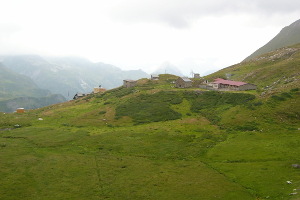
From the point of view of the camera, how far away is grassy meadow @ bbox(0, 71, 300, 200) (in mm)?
37344

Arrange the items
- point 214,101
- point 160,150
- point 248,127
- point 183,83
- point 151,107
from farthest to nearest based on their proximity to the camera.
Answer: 1. point 183,83
2. point 214,101
3. point 151,107
4. point 248,127
5. point 160,150

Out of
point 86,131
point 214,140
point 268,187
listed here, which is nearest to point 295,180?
point 268,187

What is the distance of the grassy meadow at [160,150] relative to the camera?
37344mm

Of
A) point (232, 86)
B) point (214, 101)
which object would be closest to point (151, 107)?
point (214, 101)

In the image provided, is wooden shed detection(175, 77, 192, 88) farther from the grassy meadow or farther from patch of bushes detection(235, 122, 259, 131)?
patch of bushes detection(235, 122, 259, 131)

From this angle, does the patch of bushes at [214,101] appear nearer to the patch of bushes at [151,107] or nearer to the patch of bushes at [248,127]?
the patch of bushes at [151,107]

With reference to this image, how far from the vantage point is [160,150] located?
55406 mm

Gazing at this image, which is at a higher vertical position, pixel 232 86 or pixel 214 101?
pixel 232 86

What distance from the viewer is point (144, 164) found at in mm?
47781

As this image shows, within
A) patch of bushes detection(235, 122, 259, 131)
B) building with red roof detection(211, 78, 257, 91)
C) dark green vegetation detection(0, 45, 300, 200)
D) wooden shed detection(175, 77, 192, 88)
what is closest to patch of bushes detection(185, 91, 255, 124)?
dark green vegetation detection(0, 45, 300, 200)

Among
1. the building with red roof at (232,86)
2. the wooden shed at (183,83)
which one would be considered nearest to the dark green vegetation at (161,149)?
the building with red roof at (232,86)

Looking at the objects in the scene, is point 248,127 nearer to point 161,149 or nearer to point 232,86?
point 161,149

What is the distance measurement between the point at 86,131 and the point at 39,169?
83.0 ft

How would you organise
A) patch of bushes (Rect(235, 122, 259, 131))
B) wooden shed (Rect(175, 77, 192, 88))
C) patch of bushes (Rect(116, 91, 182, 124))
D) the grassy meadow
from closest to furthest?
1. the grassy meadow
2. patch of bushes (Rect(235, 122, 259, 131))
3. patch of bushes (Rect(116, 91, 182, 124))
4. wooden shed (Rect(175, 77, 192, 88))
